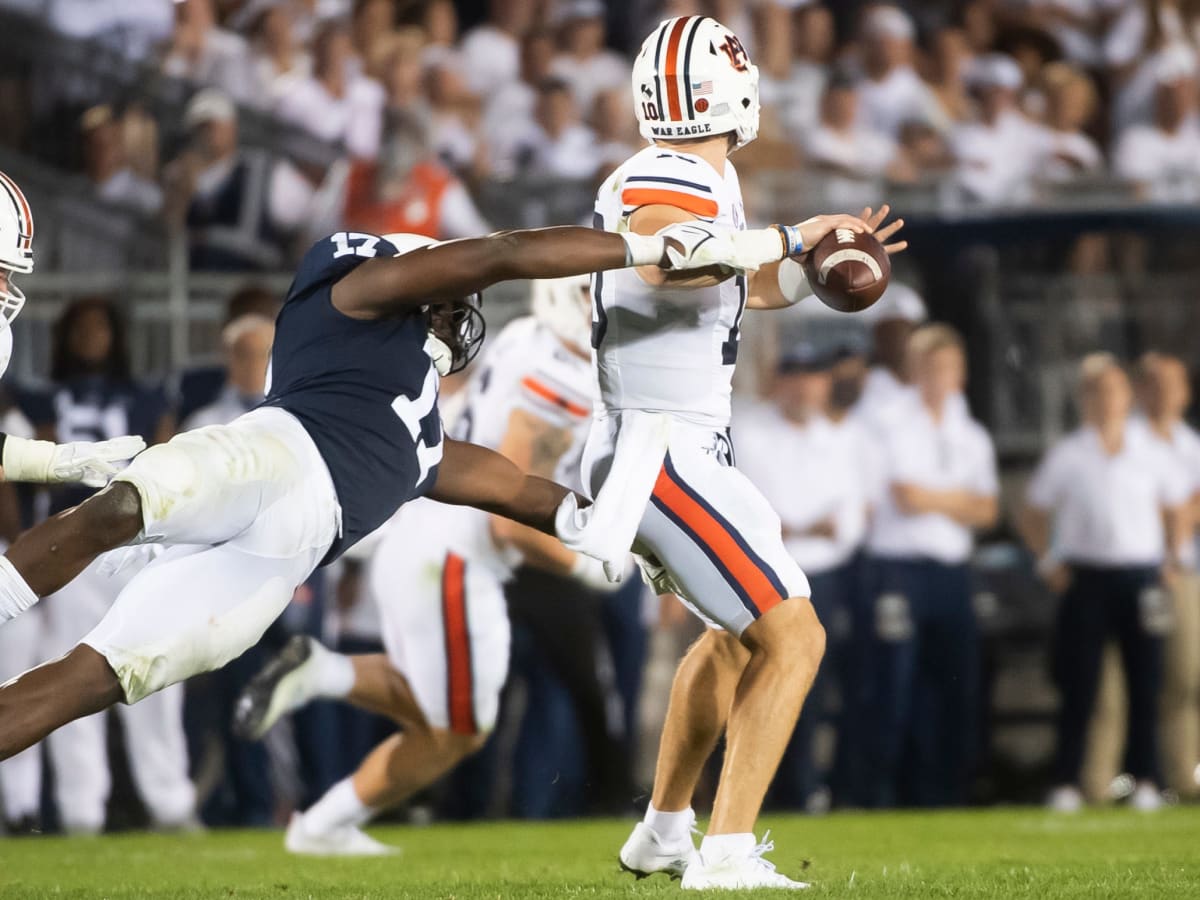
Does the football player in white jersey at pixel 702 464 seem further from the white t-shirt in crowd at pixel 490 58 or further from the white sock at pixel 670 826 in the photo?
the white t-shirt in crowd at pixel 490 58

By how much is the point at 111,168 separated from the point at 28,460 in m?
4.97

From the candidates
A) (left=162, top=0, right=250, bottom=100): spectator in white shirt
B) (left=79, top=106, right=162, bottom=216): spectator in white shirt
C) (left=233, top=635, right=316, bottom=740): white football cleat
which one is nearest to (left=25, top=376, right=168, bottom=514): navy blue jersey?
(left=79, top=106, right=162, bottom=216): spectator in white shirt

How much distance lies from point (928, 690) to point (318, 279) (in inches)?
191

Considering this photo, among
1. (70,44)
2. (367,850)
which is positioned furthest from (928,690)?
(70,44)

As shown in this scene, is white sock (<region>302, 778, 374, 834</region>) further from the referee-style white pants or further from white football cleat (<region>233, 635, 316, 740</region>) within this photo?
the referee-style white pants

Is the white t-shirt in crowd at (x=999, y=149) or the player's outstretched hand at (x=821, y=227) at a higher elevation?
the white t-shirt in crowd at (x=999, y=149)

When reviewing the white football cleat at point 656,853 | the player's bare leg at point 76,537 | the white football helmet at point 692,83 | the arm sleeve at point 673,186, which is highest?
the white football helmet at point 692,83

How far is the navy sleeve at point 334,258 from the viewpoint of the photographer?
4.38 meters

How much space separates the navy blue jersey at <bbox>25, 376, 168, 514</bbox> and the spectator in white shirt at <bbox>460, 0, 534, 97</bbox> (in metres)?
3.31

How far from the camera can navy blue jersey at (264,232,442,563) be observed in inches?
169

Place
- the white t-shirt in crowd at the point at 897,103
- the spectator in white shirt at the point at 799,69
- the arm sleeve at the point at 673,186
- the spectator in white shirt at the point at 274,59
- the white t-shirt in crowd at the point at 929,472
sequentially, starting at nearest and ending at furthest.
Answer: the arm sleeve at the point at 673,186 → the white t-shirt in crowd at the point at 929,472 → the spectator in white shirt at the point at 274,59 → the spectator in white shirt at the point at 799,69 → the white t-shirt in crowd at the point at 897,103

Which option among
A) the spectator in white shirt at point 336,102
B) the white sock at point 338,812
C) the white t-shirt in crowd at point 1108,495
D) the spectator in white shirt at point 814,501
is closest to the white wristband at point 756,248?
the white sock at point 338,812

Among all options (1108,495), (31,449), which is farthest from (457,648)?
(1108,495)

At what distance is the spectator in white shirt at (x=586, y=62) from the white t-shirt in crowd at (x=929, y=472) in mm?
2955
